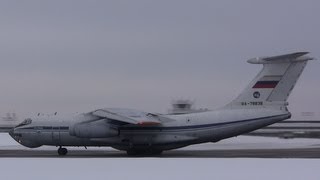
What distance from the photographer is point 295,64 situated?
3078 centimetres

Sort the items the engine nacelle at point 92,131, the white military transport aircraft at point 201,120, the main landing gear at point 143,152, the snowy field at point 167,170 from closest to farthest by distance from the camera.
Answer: the snowy field at point 167,170 < the white military transport aircraft at point 201,120 < the engine nacelle at point 92,131 < the main landing gear at point 143,152

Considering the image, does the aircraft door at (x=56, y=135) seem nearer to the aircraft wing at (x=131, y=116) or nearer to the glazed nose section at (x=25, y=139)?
the glazed nose section at (x=25, y=139)

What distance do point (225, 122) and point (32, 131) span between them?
1070 centimetres

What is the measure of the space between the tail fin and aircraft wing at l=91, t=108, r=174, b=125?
13.3 feet

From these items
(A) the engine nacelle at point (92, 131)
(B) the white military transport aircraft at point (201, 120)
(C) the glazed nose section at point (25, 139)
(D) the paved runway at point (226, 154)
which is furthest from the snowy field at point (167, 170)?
(C) the glazed nose section at point (25, 139)

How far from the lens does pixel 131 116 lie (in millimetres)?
31094

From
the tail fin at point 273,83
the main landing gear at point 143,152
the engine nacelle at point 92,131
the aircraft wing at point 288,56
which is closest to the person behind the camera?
the aircraft wing at point 288,56

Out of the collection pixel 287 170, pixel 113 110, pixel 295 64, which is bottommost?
pixel 287 170

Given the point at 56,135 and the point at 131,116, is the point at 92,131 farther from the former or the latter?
the point at 56,135

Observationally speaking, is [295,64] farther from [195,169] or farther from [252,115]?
[195,169]

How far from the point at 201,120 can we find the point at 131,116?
3.66 metres

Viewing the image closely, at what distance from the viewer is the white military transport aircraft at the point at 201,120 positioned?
3036cm

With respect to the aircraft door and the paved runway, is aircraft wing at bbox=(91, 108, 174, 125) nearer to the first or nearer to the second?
the paved runway

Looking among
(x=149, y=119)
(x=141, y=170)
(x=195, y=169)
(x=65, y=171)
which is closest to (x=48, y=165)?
(x=65, y=171)
